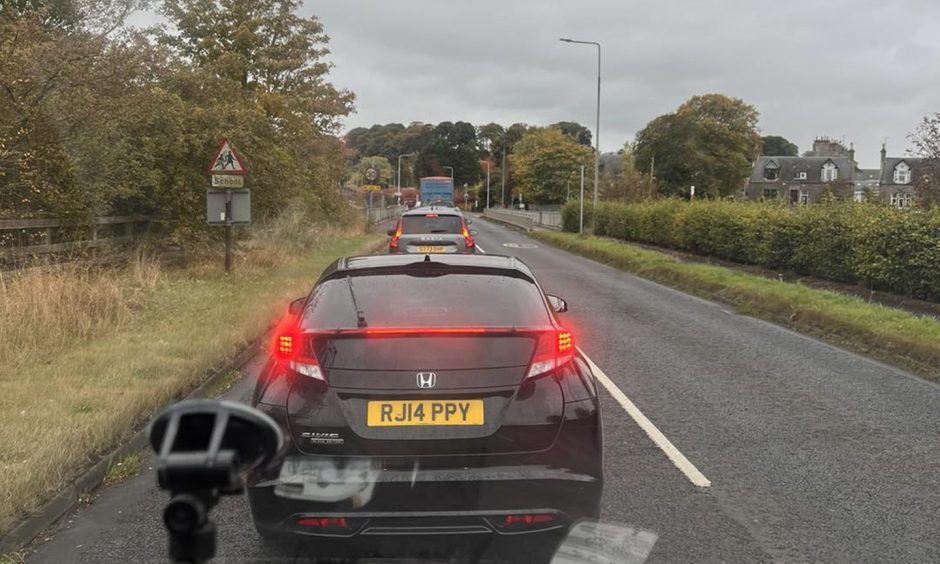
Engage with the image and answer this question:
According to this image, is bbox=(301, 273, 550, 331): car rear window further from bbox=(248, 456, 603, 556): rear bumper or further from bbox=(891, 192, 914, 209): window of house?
bbox=(891, 192, 914, 209): window of house

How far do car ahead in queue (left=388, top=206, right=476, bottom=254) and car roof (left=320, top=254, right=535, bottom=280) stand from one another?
9667mm

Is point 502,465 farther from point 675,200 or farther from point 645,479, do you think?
point 675,200

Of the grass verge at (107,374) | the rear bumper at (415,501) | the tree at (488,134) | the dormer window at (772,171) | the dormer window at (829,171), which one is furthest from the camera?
the tree at (488,134)

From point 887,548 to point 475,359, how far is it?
2.35 m

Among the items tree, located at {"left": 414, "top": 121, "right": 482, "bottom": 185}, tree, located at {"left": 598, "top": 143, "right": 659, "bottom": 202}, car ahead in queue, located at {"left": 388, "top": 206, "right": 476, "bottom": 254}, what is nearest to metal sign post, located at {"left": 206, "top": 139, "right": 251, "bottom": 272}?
car ahead in queue, located at {"left": 388, "top": 206, "right": 476, "bottom": 254}

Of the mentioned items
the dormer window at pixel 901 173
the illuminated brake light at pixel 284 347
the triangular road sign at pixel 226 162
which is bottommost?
the illuminated brake light at pixel 284 347

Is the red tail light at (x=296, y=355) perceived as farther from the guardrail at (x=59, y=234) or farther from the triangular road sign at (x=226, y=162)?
the triangular road sign at (x=226, y=162)

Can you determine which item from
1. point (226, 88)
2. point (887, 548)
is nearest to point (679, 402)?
point (887, 548)

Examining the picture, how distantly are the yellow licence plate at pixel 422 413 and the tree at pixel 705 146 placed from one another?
76974 mm

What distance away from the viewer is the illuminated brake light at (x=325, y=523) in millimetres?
3314

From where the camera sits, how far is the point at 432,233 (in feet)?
49.1

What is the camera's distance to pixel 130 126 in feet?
44.8

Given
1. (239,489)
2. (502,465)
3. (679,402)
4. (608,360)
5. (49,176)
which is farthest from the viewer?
(49,176)

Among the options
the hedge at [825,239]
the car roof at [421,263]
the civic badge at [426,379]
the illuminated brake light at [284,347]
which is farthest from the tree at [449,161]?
the civic badge at [426,379]
